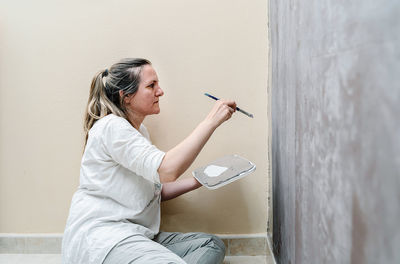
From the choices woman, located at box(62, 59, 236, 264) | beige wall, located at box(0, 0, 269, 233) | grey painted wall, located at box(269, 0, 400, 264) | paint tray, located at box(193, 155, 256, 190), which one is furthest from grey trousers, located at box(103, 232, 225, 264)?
grey painted wall, located at box(269, 0, 400, 264)

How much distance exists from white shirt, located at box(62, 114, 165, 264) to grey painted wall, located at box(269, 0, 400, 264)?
508 mm

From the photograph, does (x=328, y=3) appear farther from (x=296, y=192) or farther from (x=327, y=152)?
(x=296, y=192)

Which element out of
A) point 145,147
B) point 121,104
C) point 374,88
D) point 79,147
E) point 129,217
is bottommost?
point 129,217

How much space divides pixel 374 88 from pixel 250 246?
4.43 feet

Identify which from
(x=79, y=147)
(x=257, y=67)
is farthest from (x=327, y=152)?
(x=79, y=147)

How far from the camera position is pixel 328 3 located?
1.94ft

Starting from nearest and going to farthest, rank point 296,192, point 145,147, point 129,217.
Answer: point 296,192, point 145,147, point 129,217

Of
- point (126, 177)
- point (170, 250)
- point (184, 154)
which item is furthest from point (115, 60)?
point (170, 250)

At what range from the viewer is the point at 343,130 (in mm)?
538

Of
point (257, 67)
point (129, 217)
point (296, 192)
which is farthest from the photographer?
point (257, 67)

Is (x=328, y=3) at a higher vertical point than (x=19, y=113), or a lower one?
higher

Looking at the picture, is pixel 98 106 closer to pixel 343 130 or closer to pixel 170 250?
pixel 170 250

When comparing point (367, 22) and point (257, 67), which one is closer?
point (367, 22)

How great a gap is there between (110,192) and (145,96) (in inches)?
16.0
